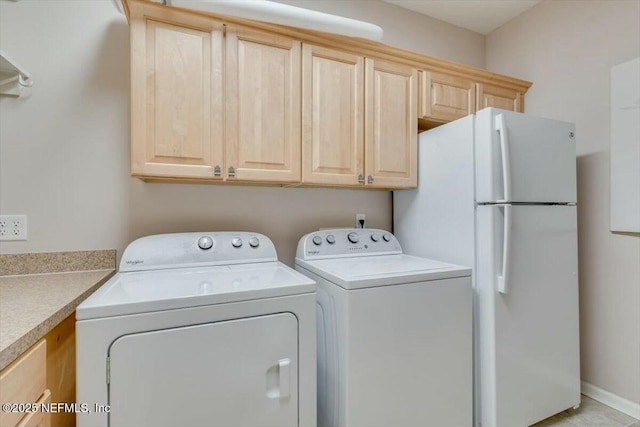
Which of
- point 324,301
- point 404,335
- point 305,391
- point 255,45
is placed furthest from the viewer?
point 255,45

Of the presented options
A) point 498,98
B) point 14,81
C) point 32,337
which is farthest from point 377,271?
point 14,81

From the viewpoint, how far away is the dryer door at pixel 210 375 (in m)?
0.95

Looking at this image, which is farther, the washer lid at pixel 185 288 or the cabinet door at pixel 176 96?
the cabinet door at pixel 176 96

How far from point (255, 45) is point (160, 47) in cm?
46

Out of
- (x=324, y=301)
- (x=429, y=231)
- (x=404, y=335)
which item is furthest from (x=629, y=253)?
(x=324, y=301)

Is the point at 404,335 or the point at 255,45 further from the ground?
the point at 255,45

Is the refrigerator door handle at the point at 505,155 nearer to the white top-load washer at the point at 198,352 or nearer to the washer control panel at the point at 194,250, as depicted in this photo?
the white top-load washer at the point at 198,352

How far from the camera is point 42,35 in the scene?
1.51 meters

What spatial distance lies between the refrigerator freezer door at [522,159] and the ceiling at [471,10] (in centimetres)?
121

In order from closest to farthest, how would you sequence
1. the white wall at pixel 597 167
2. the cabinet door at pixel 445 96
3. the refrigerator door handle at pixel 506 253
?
1. the refrigerator door handle at pixel 506 253
2. the white wall at pixel 597 167
3. the cabinet door at pixel 445 96

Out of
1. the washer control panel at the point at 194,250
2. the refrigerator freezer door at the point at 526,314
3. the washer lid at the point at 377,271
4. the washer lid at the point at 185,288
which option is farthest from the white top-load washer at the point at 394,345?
the washer control panel at the point at 194,250

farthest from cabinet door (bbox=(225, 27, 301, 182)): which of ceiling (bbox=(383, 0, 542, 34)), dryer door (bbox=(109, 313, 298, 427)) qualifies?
ceiling (bbox=(383, 0, 542, 34))

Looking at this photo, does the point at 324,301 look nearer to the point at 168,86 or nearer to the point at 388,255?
the point at 388,255

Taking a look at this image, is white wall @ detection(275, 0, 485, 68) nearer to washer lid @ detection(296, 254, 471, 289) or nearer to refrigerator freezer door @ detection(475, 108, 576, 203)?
refrigerator freezer door @ detection(475, 108, 576, 203)
